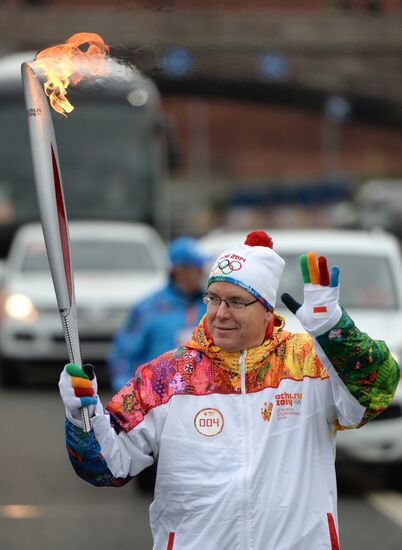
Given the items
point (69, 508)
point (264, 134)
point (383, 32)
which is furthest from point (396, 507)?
point (264, 134)

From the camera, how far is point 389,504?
731cm

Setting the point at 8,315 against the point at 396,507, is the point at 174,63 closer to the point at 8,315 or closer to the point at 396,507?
the point at 396,507

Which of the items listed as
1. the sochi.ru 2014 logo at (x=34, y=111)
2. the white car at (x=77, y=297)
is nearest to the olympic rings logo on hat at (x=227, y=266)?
the sochi.ru 2014 logo at (x=34, y=111)

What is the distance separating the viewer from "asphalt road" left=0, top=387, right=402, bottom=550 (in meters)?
6.38

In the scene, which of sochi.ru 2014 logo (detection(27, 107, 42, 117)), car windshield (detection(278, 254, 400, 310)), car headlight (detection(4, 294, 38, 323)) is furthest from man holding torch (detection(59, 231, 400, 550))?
car headlight (detection(4, 294, 38, 323))

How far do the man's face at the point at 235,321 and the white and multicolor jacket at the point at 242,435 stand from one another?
0.03 meters

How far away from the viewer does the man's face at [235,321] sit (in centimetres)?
321

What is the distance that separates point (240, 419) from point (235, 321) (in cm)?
24

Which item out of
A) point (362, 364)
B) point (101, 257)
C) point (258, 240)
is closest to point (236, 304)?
point (258, 240)

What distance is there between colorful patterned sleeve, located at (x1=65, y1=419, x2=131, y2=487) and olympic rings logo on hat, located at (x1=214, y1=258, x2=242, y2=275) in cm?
53

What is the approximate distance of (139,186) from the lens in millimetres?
17438

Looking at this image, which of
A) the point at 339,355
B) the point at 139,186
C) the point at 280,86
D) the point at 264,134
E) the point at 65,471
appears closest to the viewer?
the point at 339,355

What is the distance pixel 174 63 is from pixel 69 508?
11.9 ft

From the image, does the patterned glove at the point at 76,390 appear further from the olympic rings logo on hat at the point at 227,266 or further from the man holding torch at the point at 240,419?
the olympic rings logo on hat at the point at 227,266
